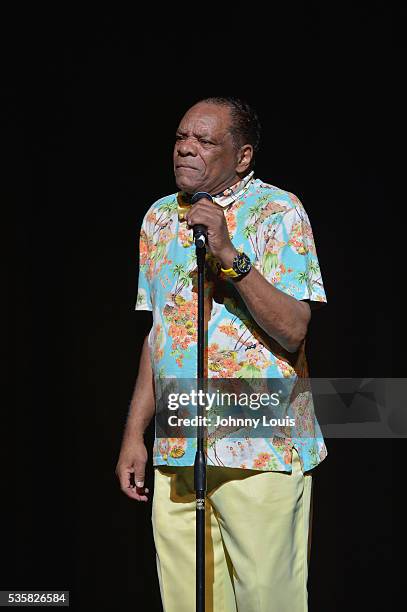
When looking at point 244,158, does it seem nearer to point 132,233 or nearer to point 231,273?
point 231,273

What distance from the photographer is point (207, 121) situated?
2.16 m

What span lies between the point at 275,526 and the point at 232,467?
144mm

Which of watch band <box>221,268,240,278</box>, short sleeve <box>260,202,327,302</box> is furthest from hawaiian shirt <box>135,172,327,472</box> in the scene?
watch band <box>221,268,240,278</box>

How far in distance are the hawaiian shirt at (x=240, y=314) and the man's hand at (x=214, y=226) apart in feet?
0.45

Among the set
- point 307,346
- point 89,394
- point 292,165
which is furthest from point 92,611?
point 292,165

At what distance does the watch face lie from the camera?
6.31 feet

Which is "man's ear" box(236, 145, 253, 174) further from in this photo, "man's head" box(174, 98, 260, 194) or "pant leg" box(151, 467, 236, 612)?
"pant leg" box(151, 467, 236, 612)

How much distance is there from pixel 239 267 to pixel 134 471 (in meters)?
0.56

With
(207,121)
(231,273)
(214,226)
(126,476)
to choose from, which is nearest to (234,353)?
(231,273)

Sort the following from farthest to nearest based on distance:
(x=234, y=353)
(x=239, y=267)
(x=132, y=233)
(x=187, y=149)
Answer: (x=132, y=233) < (x=187, y=149) < (x=234, y=353) < (x=239, y=267)

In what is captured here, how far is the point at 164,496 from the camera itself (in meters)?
2.11

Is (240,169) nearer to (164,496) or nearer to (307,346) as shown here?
(164,496)

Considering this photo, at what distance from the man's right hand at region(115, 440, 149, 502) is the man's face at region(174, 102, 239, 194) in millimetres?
578

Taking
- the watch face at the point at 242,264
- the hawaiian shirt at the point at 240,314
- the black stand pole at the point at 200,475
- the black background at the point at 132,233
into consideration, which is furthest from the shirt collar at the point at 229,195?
the black background at the point at 132,233
